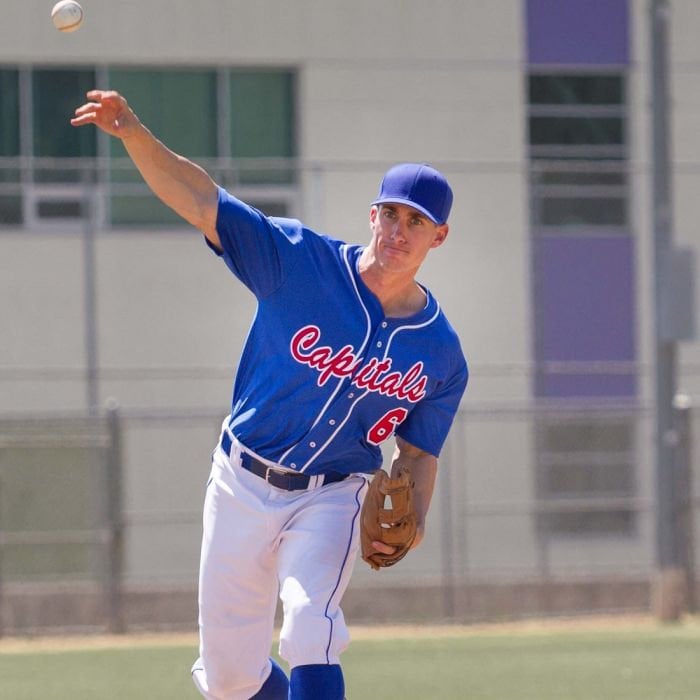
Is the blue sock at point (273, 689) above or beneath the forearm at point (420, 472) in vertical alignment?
beneath

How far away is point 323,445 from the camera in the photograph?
5.89 meters

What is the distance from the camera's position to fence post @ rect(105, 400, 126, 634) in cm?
1412

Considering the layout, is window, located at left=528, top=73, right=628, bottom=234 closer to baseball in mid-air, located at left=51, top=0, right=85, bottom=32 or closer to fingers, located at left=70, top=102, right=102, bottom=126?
baseball in mid-air, located at left=51, top=0, right=85, bottom=32

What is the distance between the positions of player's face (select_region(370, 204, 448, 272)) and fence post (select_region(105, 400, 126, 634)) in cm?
863

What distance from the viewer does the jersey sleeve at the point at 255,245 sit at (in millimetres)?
5676

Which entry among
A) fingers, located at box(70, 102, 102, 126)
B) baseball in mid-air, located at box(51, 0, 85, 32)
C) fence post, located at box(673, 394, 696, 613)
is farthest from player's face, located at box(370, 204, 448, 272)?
fence post, located at box(673, 394, 696, 613)

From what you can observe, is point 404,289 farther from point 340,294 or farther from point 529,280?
point 529,280

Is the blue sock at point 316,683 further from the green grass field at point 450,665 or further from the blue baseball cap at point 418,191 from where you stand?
the green grass field at point 450,665

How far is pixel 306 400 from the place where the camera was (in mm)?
5844

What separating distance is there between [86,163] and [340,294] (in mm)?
11554

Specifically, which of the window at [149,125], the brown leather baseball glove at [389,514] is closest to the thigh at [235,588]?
the brown leather baseball glove at [389,514]

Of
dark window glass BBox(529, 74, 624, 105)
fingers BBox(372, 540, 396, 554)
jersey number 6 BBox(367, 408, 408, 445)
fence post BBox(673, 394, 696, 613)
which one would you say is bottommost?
fence post BBox(673, 394, 696, 613)

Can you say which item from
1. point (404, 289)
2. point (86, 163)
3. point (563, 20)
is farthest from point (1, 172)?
point (404, 289)

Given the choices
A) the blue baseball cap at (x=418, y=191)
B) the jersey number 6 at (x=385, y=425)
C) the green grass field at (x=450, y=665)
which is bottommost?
the green grass field at (x=450, y=665)
